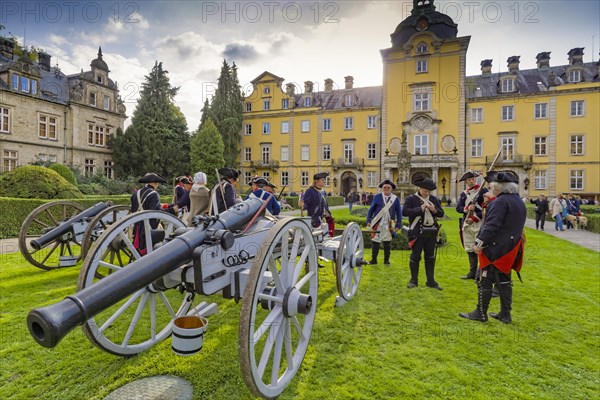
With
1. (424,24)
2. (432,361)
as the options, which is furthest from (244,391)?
(424,24)

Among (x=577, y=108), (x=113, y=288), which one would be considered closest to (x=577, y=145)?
(x=577, y=108)

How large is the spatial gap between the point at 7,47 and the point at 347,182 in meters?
33.9

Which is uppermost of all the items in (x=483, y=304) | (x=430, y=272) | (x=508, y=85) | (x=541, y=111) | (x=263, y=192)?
(x=508, y=85)

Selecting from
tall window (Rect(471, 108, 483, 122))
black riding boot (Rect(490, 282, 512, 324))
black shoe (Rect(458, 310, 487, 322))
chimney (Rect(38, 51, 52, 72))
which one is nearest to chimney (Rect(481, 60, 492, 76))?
tall window (Rect(471, 108, 483, 122))

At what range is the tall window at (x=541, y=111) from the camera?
3334 cm

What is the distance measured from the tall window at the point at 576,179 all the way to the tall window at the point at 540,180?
218 centimetres

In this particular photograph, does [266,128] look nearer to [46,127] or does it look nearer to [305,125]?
[305,125]

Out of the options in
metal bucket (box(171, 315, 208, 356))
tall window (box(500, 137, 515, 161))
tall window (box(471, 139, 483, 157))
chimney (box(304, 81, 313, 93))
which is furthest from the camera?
chimney (box(304, 81, 313, 93))

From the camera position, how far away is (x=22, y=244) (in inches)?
255

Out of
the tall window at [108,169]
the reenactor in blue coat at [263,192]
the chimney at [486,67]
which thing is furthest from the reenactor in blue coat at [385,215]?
the chimney at [486,67]

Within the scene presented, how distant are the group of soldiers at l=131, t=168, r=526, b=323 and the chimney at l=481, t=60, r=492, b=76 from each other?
3832cm

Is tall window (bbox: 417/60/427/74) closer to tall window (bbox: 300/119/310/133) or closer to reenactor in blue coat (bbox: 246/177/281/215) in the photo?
tall window (bbox: 300/119/310/133)

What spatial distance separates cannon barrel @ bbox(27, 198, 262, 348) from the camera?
1.76 meters

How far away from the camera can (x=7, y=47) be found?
2827 cm
